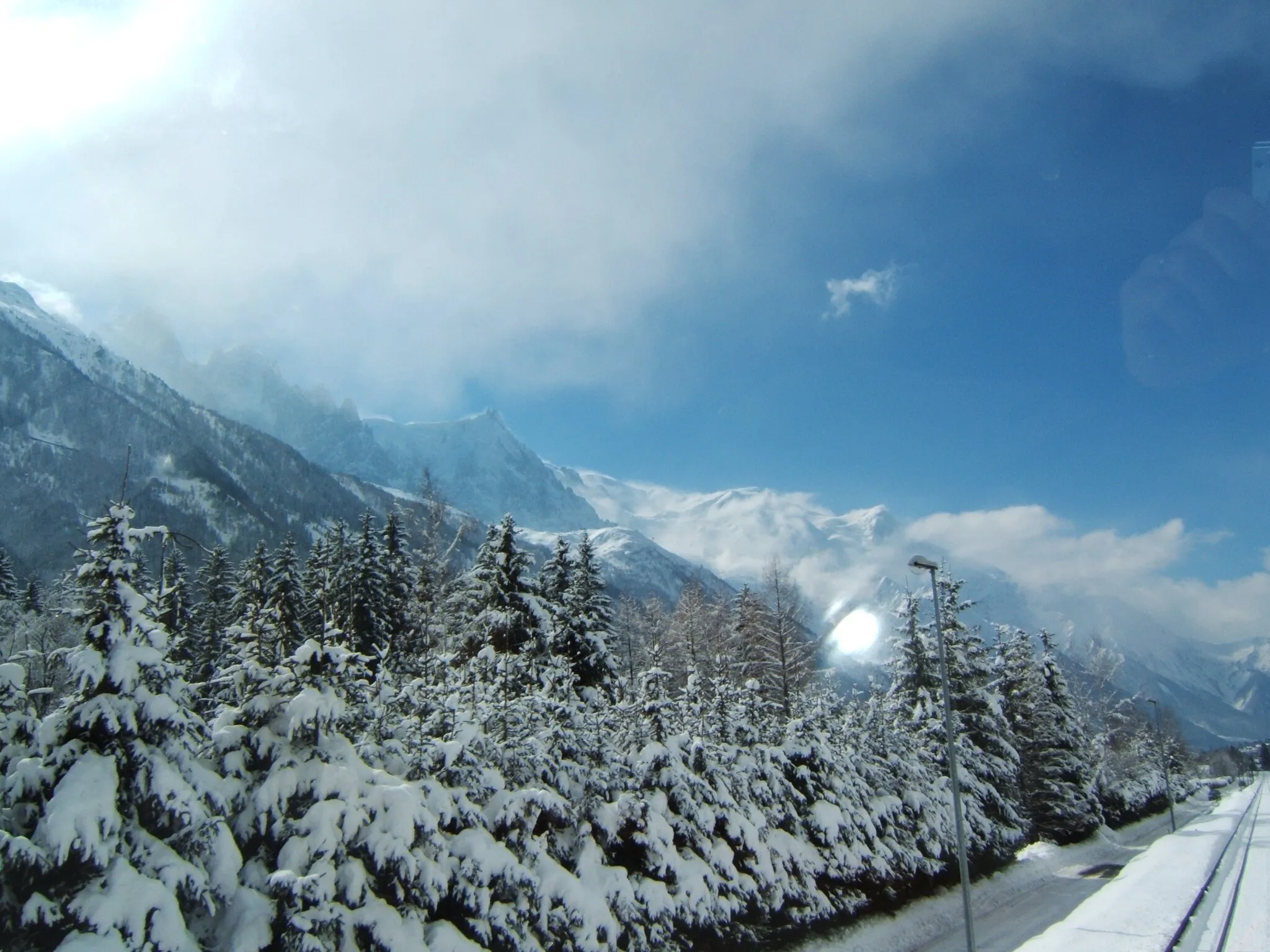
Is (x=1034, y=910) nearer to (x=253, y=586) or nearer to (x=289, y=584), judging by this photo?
(x=289, y=584)

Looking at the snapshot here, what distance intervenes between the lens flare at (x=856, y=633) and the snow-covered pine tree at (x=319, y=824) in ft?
148

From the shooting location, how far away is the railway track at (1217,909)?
59.0 ft

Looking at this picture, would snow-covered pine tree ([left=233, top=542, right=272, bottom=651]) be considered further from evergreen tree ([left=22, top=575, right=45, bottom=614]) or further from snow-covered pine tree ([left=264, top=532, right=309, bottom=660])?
evergreen tree ([left=22, top=575, right=45, bottom=614])

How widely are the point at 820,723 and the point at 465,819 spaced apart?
12624 millimetres

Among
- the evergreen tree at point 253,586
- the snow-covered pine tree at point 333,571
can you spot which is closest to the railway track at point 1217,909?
the snow-covered pine tree at point 333,571

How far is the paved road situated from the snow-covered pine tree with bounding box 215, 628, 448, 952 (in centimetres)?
1642

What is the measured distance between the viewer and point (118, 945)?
5711 mm

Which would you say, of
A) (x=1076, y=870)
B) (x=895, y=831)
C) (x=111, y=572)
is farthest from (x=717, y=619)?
(x=111, y=572)

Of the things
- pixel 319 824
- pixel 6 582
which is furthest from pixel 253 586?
pixel 6 582

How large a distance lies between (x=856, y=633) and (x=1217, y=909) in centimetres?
3189

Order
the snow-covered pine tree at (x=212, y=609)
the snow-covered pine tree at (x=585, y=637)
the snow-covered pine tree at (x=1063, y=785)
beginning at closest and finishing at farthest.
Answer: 1. the snow-covered pine tree at (x=585, y=637)
2. the snow-covered pine tree at (x=1063, y=785)
3. the snow-covered pine tree at (x=212, y=609)

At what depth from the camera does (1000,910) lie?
24125 millimetres

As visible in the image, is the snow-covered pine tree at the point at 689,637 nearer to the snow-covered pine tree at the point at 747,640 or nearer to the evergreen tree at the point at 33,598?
the snow-covered pine tree at the point at 747,640

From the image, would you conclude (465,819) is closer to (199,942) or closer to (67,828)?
(199,942)
